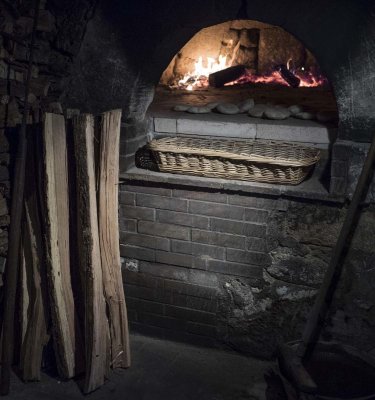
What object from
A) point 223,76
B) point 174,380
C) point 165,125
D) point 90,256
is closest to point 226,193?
point 165,125

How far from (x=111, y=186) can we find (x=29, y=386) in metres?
1.62

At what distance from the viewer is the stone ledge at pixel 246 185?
3430mm

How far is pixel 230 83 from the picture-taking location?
5711mm

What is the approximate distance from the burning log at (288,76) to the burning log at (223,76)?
521mm

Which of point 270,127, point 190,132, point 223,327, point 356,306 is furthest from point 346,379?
point 190,132

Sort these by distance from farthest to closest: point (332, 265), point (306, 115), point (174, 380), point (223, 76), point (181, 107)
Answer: point (223, 76) < point (181, 107) < point (306, 115) < point (174, 380) < point (332, 265)

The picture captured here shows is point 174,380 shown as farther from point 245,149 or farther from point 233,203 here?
point 245,149

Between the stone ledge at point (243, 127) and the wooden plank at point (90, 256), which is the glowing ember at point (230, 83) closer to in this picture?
the stone ledge at point (243, 127)

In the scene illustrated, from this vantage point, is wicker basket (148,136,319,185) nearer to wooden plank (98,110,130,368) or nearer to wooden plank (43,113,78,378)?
wooden plank (98,110,130,368)

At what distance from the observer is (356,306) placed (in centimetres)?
360

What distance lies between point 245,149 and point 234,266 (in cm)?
95

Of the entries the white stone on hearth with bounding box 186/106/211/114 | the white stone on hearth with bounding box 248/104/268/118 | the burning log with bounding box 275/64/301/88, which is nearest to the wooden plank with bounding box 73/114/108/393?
the white stone on hearth with bounding box 186/106/211/114

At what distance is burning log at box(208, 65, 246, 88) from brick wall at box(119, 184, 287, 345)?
216cm

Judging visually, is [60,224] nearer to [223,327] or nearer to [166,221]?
[166,221]
